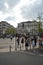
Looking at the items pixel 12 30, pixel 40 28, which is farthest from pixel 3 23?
pixel 40 28

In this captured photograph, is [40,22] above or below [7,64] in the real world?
above

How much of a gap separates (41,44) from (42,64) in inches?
684

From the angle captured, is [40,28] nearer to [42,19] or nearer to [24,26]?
[42,19]

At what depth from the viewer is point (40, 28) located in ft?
223

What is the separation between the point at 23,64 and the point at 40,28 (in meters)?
54.9

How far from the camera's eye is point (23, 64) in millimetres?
13539

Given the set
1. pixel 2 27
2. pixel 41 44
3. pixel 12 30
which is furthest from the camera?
pixel 2 27

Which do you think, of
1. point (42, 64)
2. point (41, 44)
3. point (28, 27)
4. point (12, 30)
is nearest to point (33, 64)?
point (42, 64)

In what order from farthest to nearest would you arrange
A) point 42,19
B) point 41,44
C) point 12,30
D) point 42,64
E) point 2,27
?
point 2,27
point 12,30
point 42,19
point 41,44
point 42,64

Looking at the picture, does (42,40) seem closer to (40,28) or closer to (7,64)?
(7,64)

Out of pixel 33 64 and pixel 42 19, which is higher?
pixel 42 19

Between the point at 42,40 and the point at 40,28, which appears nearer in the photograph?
the point at 42,40

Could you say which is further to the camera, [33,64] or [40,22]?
[40,22]

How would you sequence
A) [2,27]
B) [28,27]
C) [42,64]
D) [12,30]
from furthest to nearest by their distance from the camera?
[2,27] → [28,27] → [12,30] → [42,64]
